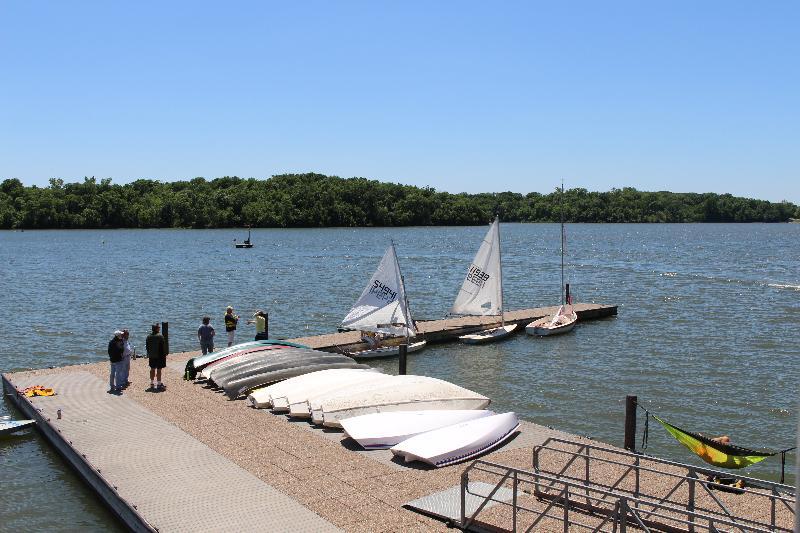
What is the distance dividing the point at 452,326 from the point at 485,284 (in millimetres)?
2542

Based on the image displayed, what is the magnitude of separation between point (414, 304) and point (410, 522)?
3975 centimetres

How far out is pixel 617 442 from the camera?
20578 millimetres

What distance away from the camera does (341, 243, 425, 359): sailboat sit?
101 ft

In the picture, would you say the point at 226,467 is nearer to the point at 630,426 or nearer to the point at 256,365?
the point at 256,365

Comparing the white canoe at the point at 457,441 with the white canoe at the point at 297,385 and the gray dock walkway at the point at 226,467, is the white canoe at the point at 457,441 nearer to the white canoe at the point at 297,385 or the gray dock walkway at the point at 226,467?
the gray dock walkway at the point at 226,467

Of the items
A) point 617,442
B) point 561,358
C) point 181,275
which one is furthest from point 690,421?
point 181,275

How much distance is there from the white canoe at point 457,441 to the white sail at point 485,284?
67.7 ft

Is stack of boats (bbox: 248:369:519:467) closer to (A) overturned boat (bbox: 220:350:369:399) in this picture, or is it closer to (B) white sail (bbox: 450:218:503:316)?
(A) overturned boat (bbox: 220:350:369:399)

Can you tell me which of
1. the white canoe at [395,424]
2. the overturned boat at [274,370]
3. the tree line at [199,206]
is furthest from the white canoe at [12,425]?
the tree line at [199,206]

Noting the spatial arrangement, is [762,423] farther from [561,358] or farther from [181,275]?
[181,275]

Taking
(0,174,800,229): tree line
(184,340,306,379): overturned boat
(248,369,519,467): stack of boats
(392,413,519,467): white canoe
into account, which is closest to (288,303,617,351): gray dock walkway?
(184,340,306,379): overturned boat

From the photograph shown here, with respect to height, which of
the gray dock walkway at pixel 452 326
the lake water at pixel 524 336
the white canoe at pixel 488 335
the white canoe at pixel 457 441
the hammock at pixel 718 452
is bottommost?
the lake water at pixel 524 336

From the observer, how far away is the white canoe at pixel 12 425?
1916 cm

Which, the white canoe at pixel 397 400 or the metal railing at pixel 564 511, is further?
the white canoe at pixel 397 400
